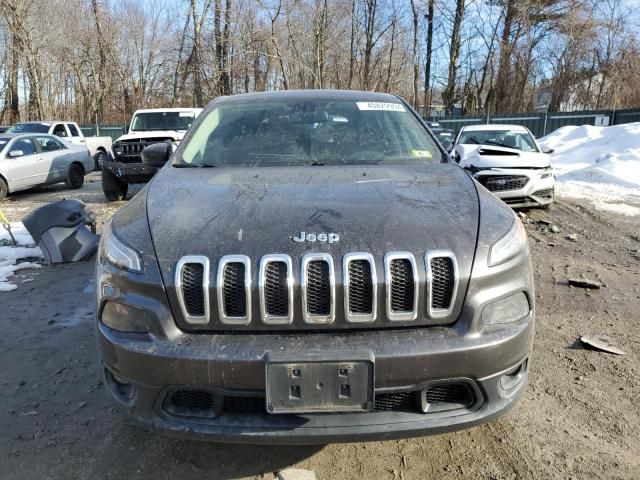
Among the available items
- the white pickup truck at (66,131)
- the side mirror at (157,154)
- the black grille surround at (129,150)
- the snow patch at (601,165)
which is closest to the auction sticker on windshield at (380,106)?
Answer: the side mirror at (157,154)

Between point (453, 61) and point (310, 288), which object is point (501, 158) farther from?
point (453, 61)

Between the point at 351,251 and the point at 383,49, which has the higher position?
the point at 383,49

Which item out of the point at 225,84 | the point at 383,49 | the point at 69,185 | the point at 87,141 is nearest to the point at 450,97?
the point at 383,49

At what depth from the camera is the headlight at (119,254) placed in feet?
6.69

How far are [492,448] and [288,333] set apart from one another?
1286 millimetres

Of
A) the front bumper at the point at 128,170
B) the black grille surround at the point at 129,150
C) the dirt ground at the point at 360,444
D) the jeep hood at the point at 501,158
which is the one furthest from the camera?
the black grille surround at the point at 129,150

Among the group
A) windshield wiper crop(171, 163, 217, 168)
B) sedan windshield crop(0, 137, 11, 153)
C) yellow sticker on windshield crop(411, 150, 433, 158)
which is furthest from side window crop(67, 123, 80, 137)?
yellow sticker on windshield crop(411, 150, 433, 158)

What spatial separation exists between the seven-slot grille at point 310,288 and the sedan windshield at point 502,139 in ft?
27.8

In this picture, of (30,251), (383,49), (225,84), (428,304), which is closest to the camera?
(428,304)

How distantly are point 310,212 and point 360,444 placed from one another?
1206 millimetres

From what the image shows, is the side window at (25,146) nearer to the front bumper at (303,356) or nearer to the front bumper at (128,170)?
the front bumper at (128,170)

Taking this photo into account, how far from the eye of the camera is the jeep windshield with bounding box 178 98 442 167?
3.13m

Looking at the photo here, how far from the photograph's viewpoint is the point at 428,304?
6.39 ft

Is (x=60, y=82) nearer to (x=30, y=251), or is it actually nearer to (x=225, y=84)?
(x=225, y=84)
